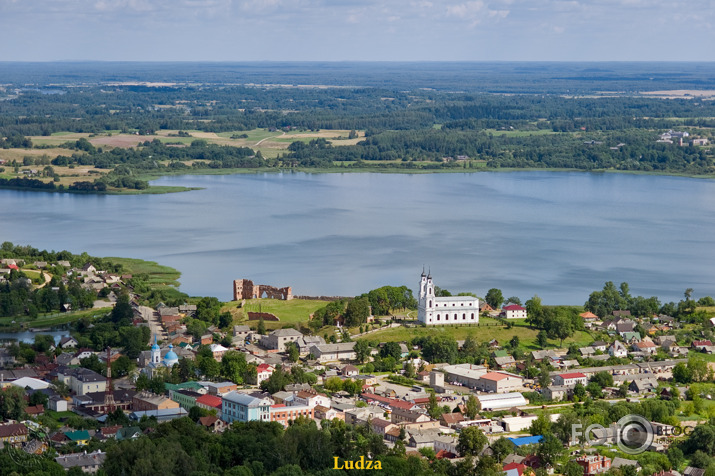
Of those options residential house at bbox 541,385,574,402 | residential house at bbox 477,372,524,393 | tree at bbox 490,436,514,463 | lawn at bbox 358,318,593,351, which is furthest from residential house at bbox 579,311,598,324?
tree at bbox 490,436,514,463

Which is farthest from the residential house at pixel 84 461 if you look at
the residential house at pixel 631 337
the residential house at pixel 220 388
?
the residential house at pixel 631 337

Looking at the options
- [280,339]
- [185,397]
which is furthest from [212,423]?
[280,339]

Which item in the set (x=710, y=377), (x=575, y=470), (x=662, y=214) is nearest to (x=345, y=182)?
(x=662, y=214)

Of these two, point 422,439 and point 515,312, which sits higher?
point 422,439

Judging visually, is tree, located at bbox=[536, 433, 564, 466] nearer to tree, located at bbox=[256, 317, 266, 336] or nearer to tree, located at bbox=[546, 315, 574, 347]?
tree, located at bbox=[546, 315, 574, 347]

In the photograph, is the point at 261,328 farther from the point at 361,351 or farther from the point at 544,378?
the point at 544,378

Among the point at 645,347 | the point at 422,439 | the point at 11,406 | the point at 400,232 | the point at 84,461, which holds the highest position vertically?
the point at 84,461

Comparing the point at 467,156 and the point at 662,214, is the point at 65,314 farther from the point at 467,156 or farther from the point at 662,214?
the point at 467,156
